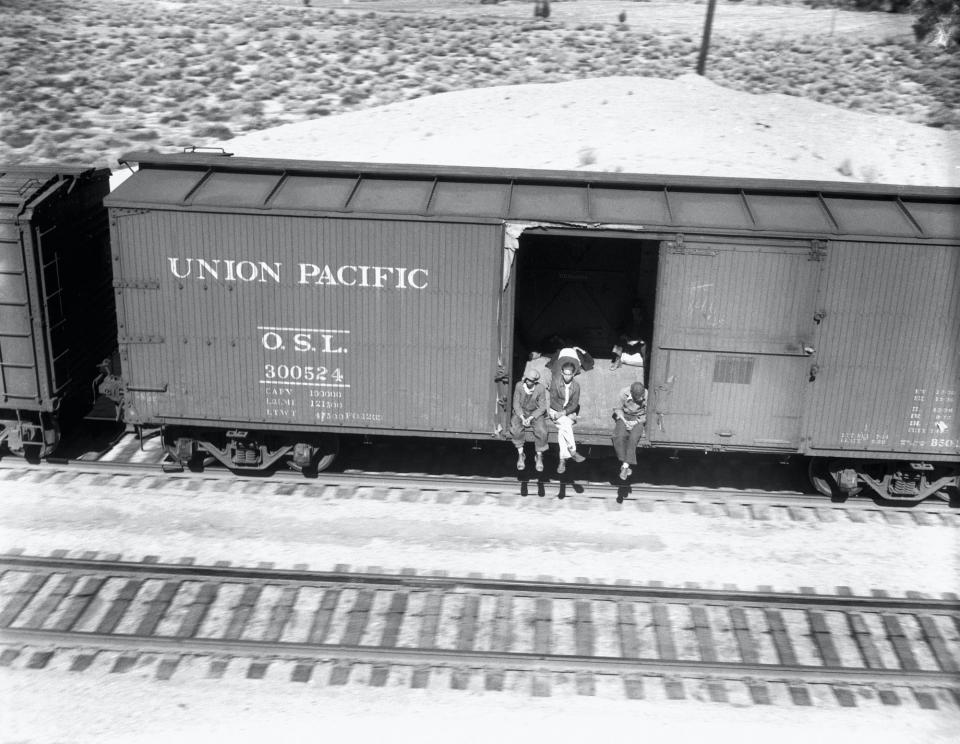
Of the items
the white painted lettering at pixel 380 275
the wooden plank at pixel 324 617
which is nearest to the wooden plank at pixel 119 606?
the wooden plank at pixel 324 617

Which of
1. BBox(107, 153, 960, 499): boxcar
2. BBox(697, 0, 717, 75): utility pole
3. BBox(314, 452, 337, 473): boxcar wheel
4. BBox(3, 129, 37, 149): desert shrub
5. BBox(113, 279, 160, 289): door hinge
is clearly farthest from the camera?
BBox(697, 0, 717, 75): utility pole

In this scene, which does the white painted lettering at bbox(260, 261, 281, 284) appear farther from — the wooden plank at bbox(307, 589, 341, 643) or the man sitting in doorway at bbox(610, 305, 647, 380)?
the man sitting in doorway at bbox(610, 305, 647, 380)

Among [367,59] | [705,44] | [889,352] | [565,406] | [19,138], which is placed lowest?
[565,406]

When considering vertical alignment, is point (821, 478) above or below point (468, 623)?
above

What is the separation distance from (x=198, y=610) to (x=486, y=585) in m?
3.65

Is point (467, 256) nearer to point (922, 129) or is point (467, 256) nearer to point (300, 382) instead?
point (300, 382)

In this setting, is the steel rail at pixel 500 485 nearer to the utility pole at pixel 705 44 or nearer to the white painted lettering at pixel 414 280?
the white painted lettering at pixel 414 280

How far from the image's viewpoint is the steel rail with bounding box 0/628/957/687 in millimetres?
9961

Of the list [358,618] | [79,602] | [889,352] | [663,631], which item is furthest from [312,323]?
[889,352]

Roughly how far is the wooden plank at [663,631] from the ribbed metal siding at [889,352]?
367cm

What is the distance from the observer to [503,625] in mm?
10719

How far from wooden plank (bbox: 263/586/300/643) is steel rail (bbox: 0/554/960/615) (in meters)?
0.17

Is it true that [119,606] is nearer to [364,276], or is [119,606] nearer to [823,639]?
[364,276]

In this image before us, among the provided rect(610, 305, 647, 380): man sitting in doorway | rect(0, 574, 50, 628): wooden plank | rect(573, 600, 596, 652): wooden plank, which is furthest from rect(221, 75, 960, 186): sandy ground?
rect(0, 574, 50, 628): wooden plank
